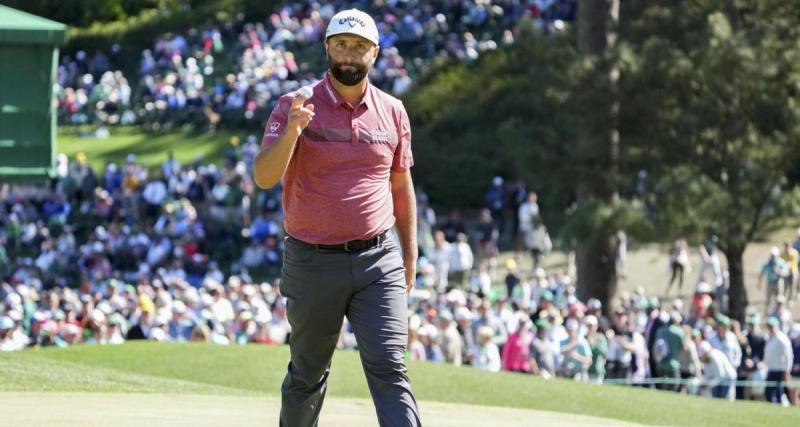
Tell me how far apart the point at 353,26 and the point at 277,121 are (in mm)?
512

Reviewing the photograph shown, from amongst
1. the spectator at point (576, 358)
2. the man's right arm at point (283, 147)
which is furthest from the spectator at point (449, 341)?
the man's right arm at point (283, 147)

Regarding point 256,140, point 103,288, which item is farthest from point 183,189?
point 103,288

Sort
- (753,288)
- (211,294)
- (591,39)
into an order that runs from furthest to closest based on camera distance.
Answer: (753,288)
(591,39)
(211,294)

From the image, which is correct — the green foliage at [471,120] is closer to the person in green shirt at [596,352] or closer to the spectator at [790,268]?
the spectator at [790,268]

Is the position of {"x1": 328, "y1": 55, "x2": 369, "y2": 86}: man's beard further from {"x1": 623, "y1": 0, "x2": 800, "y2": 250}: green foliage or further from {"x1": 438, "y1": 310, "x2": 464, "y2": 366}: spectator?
{"x1": 623, "y1": 0, "x2": 800, "y2": 250}: green foliage

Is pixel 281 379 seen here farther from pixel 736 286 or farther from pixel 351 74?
pixel 736 286

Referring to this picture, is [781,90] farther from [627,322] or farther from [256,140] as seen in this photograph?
[256,140]

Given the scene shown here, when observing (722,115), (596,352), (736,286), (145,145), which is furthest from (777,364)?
(145,145)

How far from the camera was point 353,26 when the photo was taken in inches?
267

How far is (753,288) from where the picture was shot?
101 ft

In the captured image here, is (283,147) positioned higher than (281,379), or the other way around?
(283,147)

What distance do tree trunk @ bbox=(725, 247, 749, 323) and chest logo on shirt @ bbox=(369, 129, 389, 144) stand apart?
20.4 metres

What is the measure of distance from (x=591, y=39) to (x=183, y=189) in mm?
11757

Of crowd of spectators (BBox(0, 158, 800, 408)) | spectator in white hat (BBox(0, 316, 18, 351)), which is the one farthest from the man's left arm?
spectator in white hat (BBox(0, 316, 18, 351))
